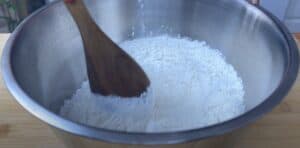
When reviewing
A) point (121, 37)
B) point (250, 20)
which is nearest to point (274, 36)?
point (250, 20)

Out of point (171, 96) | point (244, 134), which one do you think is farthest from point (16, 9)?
point (244, 134)

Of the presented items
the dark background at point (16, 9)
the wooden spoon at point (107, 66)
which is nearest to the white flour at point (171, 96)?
the wooden spoon at point (107, 66)

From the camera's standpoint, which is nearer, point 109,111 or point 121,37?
point 109,111

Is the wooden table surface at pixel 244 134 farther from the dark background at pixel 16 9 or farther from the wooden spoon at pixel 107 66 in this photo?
the dark background at pixel 16 9

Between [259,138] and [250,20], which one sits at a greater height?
[250,20]

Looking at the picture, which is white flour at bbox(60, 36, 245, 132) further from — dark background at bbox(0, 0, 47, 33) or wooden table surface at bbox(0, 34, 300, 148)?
dark background at bbox(0, 0, 47, 33)

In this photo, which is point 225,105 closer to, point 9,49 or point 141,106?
Result: point 141,106

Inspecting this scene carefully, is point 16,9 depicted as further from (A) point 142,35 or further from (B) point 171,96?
(B) point 171,96
